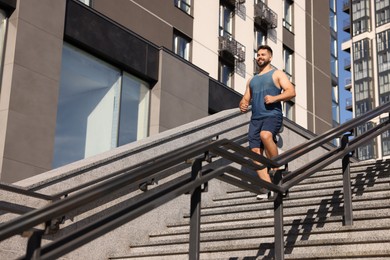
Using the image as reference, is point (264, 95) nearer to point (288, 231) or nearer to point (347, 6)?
point (288, 231)

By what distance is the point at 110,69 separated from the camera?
16828 mm

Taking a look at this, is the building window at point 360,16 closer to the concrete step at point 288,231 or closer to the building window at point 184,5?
the building window at point 184,5

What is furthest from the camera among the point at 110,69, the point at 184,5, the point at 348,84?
the point at 348,84

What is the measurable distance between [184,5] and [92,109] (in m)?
6.86

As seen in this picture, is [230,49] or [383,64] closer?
[230,49]

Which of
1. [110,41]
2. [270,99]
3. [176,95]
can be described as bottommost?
[270,99]

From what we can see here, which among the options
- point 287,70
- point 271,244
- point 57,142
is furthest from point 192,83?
point 271,244

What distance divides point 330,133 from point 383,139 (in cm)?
8744

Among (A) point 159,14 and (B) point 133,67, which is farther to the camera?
(A) point 159,14

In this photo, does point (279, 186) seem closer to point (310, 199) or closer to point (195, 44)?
point (310, 199)

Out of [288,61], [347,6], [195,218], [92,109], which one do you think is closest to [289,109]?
[288,61]

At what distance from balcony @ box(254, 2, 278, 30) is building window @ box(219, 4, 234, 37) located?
176cm

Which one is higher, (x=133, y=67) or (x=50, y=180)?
(x=133, y=67)

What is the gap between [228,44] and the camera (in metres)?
22.8
